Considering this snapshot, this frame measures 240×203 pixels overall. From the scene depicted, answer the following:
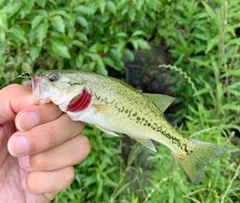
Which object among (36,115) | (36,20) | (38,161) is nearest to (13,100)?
(36,115)

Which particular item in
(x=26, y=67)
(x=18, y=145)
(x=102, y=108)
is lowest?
(x=26, y=67)

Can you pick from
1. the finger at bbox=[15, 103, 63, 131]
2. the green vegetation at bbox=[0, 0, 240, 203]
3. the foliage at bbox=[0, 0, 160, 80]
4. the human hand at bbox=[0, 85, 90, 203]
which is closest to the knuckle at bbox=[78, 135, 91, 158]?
the human hand at bbox=[0, 85, 90, 203]

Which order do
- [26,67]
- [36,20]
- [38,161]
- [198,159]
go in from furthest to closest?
[26,67] < [36,20] < [198,159] < [38,161]

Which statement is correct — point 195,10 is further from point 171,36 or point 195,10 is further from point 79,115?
point 79,115

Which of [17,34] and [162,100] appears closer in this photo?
[162,100]

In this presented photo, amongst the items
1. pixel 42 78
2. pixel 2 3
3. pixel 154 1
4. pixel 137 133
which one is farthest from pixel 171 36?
pixel 42 78

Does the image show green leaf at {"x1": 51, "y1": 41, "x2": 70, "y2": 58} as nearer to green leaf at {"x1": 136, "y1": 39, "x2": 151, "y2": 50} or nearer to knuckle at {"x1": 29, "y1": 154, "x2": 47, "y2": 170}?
green leaf at {"x1": 136, "y1": 39, "x2": 151, "y2": 50}

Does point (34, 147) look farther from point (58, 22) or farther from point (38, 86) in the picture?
point (58, 22)
